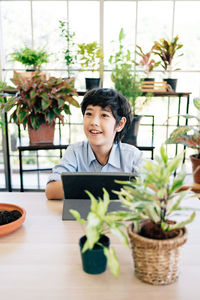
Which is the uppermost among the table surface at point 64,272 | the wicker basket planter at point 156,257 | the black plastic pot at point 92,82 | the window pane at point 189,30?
the window pane at point 189,30

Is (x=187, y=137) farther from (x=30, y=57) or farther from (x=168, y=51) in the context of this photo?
(x=30, y=57)

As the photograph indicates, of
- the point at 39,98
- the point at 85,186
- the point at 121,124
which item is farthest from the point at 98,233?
the point at 39,98

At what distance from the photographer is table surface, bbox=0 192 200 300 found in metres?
0.82

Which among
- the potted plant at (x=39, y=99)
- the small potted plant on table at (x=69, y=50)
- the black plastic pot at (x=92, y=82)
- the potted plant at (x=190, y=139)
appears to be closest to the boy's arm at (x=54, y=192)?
the potted plant at (x=39, y=99)

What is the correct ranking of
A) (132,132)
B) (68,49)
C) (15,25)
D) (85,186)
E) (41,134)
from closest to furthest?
1. (85,186)
2. (41,134)
3. (132,132)
4. (68,49)
5. (15,25)

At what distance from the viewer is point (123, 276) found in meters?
0.89

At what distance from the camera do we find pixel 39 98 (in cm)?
252

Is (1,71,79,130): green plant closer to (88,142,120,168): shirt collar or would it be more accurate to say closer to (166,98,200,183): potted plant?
(88,142,120,168): shirt collar

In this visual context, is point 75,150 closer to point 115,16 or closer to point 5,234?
point 5,234

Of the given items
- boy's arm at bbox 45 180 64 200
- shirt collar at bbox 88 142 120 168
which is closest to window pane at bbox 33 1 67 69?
shirt collar at bbox 88 142 120 168

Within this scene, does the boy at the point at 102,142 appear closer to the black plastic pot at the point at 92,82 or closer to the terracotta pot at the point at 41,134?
the terracotta pot at the point at 41,134

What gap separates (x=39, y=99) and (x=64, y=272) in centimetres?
186

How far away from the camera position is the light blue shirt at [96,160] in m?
1.89

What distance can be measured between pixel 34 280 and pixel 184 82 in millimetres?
3589
